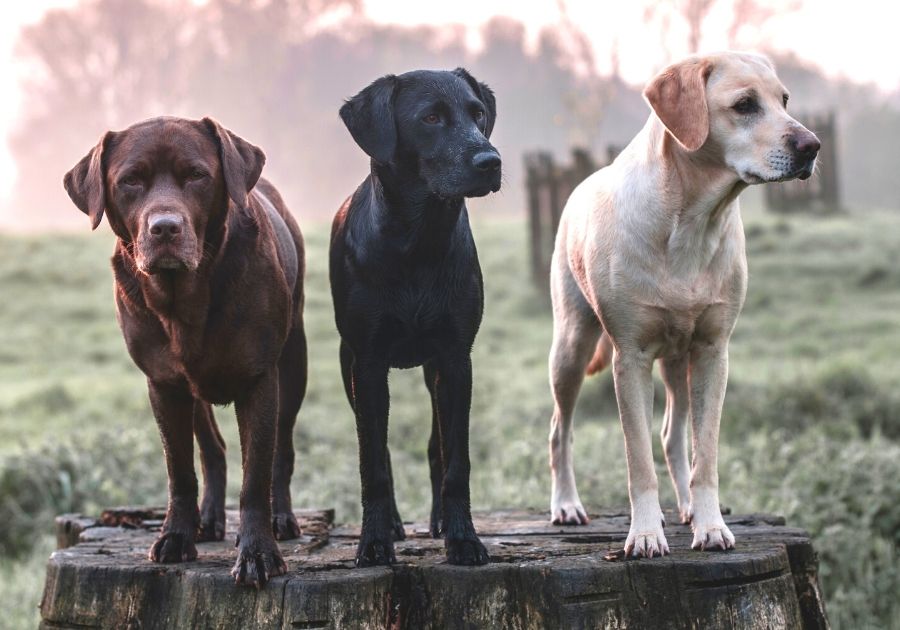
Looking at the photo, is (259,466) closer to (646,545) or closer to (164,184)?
(164,184)

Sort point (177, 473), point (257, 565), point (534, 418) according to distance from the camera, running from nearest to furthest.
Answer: point (257, 565), point (177, 473), point (534, 418)

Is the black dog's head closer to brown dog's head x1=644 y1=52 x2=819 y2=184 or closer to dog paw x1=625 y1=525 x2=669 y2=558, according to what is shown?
brown dog's head x1=644 y1=52 x2=819 y2=184

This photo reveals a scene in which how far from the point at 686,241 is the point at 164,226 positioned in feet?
5.80

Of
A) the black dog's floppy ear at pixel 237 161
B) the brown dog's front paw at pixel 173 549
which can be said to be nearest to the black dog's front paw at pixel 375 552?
the brown dog's front paw at pixel 173 549

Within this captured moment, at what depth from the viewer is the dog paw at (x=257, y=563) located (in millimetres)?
3717

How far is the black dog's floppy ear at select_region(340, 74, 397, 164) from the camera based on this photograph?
3787 millimetres

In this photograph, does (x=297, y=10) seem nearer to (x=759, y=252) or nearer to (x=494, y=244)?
(x=494, y=244)

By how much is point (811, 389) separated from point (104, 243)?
17380 mm

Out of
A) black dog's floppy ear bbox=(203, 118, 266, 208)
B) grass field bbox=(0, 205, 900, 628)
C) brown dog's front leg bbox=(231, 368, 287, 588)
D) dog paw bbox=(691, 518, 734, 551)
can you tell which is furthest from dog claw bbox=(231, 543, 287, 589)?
grass field bbox=(0, 205, 900, 628)

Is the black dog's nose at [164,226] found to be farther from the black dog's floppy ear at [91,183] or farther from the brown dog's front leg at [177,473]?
the brown dog's front leg at [177,473]

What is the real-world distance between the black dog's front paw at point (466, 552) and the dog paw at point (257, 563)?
0.57 meters

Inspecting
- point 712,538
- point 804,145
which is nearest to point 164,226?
point 804,145

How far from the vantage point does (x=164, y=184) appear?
3.72 m

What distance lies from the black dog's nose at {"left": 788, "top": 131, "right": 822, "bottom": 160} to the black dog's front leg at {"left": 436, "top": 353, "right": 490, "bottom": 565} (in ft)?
4.22
